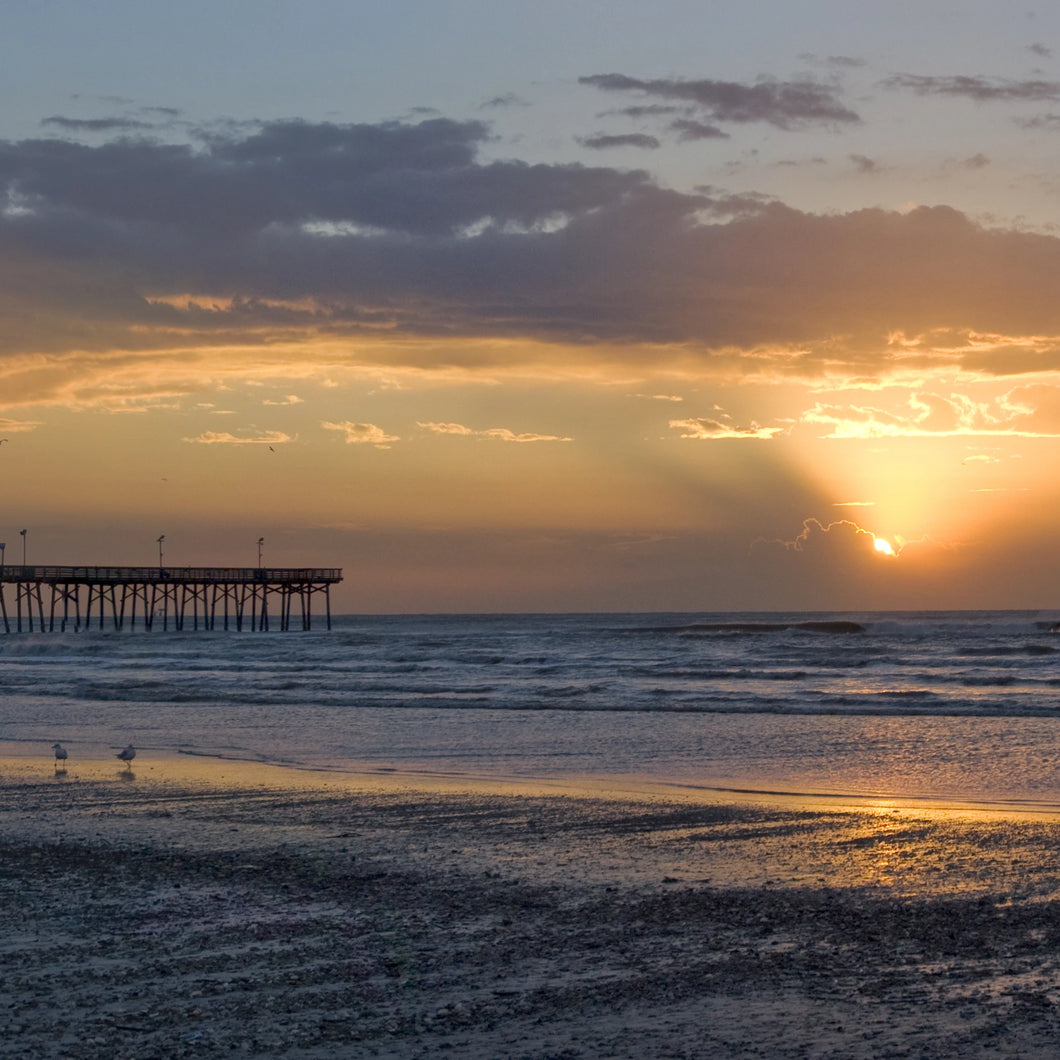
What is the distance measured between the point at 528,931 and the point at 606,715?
63.5ft

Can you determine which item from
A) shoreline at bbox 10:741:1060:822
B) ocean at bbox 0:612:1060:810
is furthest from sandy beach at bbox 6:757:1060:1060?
ocean at bbox 0:612:1060:810

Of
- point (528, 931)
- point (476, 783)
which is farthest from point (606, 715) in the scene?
point (528, 931)

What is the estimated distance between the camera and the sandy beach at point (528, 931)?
6266 millimetres

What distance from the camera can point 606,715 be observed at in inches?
1083

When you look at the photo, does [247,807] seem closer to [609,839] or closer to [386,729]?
[609,839]

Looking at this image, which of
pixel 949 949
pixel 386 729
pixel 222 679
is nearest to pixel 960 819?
pixel 949 949

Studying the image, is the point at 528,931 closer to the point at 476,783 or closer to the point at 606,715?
the point at 476,783

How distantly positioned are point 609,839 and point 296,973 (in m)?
5.10

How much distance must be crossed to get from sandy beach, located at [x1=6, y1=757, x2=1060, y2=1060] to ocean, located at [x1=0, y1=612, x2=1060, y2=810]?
3.95 meters

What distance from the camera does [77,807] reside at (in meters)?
14.1

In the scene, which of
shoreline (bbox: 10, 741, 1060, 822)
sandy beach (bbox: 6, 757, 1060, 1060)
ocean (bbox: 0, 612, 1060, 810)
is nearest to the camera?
sandy beach (bbox: 6, 757, 1060, 1060)

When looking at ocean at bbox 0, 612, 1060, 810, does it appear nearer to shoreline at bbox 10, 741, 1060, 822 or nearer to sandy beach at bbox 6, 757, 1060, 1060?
shoreline at bbox 10, 741, 1060, 822

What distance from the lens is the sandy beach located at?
6266mm

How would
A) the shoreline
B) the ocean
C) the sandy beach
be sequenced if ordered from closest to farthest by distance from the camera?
the sandy beach, the shoreline, the ocean
